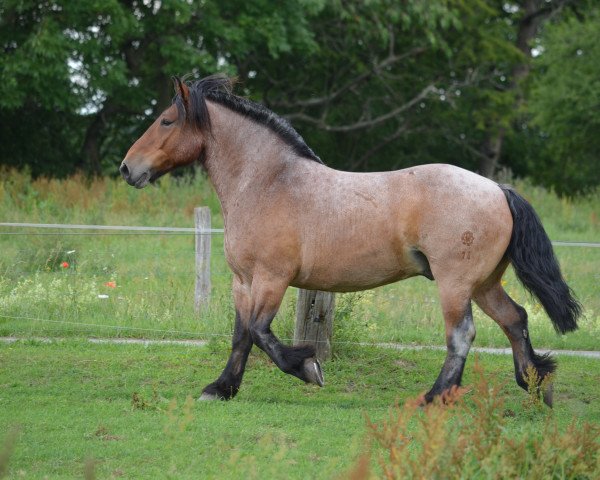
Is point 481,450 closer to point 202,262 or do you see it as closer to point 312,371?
point 312,371

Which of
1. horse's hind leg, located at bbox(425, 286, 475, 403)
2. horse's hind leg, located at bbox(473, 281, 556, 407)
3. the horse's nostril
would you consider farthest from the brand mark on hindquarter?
the horse's nostril

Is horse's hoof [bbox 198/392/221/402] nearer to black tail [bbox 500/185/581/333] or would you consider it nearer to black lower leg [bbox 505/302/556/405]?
black lower leg [bbox 505/302/556/405]

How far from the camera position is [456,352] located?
7.26 meters

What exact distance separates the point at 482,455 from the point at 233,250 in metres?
3.19

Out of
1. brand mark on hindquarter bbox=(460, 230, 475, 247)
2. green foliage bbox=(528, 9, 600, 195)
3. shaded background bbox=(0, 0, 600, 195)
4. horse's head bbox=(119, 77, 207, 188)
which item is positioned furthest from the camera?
green foliage bbox=(528, 9, 600, 195)

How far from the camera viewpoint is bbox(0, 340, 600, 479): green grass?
5.71m

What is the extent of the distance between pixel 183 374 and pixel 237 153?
206 cm

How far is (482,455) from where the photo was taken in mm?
4770

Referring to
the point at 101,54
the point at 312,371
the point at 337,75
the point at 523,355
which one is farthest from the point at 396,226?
the point at 337,75

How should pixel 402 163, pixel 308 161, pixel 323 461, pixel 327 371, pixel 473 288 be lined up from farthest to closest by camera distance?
pixel 402 163
pixel 327 371
pixel 308 161
pixel 473 288
pixel 323 461

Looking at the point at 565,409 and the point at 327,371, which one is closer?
the point at 565,409

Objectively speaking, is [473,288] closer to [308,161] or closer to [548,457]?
[308,161]

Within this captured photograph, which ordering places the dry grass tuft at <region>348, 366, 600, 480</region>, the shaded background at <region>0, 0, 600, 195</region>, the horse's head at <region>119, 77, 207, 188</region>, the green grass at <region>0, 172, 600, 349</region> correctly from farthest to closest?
the shaded background at <region>0, 0, 600, 195</region>, the green grass at <region>0, 172, 600, 349</region>, the horse's head at <region>119, 77, 207, 188</region>, the dry grass tuft at <region>348, 366, 600, 480</region>

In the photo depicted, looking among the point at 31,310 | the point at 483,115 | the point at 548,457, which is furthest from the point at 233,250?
the point at 483,115
